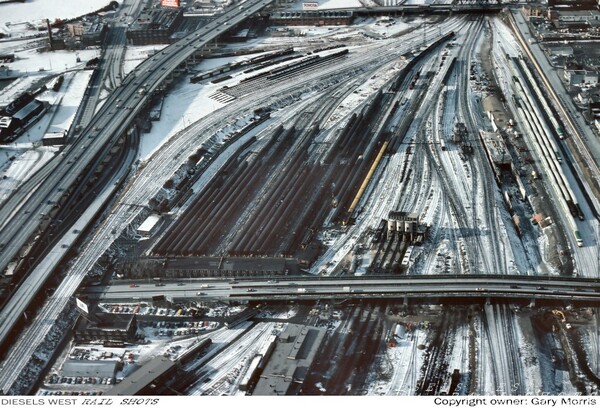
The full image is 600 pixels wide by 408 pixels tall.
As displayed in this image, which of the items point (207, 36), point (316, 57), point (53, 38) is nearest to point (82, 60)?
point (53, 38)

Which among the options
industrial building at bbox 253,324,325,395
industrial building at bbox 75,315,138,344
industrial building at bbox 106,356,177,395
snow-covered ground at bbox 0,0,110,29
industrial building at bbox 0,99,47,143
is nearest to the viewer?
industrial building at bbox 253,324,325,395

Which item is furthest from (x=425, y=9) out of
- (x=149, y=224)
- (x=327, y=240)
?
(x=149, y=224)

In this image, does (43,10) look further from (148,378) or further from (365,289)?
(148,378)

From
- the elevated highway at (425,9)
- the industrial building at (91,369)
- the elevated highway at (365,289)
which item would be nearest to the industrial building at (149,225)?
the elevated highway at (365,289)

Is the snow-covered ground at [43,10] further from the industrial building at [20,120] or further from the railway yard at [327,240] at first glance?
the industrial building at [20,120]

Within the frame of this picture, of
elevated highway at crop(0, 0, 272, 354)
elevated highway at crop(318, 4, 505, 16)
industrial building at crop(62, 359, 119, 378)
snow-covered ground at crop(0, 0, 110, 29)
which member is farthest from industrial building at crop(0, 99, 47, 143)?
elevated highway at crop(318, 4, 505, 16)

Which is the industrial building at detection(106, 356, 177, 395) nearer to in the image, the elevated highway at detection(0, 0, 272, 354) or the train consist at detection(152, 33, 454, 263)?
the elevated highway at detection(0, 0, 272, 354)

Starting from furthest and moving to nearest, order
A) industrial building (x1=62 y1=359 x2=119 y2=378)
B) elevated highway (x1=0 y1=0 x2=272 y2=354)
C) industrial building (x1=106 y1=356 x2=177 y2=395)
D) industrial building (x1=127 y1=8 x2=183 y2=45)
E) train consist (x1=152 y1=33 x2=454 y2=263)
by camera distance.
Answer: industrial building (x1=127 y1=8 x2=183 y2=45) < train consist (x1=152 y1=33 x2=454 y2=263) < elevated highway (x1=0 y1=0 x2=272 y2=354) < industrial building (x1=62 y1=359 x2=119 y2=378) < industrial building (x1=106 y1=356 x2=177 y2=395)
